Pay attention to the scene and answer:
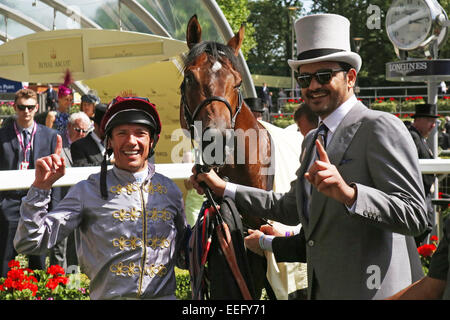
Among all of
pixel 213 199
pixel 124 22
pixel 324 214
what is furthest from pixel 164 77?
pixel 324 214

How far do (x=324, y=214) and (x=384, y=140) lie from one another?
42 cm

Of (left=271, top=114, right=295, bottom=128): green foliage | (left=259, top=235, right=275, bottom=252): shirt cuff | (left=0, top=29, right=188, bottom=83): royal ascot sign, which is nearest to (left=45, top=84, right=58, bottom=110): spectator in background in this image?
(left=0, top=29, right=188, bottom=83): royal ascot sign

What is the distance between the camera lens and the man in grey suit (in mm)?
2328

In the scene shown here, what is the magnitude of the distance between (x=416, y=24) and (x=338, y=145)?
16.6ft

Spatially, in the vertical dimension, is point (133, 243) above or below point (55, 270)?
above

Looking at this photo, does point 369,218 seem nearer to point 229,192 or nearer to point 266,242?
point 266,242

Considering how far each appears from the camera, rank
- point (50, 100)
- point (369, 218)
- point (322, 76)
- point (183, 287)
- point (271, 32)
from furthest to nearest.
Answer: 1. point (271, 32)
2. point (50, 100)
3. point (183, 287)
4. point (322, 76)
5. point (369, 218)

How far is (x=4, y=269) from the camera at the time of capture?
5340 mm

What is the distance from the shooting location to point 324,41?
2742 mm

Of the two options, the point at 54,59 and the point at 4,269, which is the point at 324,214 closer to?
the point at 4,269

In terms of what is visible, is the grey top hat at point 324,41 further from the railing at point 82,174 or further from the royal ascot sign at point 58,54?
the royal ascot sign at point 58,54

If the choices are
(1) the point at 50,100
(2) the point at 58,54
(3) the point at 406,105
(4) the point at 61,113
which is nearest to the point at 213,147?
(4) the point at 61,113

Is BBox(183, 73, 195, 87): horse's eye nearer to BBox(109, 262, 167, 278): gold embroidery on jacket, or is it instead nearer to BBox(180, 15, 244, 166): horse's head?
BBox(180, 15, 244, 166): horse's head

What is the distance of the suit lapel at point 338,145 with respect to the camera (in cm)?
256
